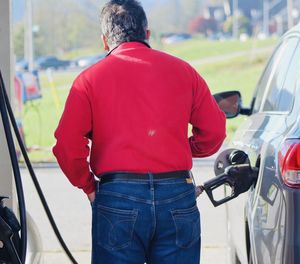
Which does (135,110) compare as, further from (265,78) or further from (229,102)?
(265,78)

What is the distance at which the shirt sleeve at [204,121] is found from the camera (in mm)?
3654

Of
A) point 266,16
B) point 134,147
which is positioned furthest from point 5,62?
point 266,16

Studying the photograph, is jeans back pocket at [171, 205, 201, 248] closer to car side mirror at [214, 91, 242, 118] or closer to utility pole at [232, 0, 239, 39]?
car side mirror at [214, 91, 242, 118]

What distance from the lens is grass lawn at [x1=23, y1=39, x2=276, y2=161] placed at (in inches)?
669

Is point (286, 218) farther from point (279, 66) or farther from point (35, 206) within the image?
point (35, 206)

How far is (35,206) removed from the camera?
401 inches

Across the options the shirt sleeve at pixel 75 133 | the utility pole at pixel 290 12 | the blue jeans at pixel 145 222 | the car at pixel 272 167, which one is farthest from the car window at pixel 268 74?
the utility pole at pixel 290 12

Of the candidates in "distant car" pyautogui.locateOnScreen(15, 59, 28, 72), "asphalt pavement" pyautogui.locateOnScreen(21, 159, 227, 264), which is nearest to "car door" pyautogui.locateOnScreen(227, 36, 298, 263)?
"asphalt pavement" pyautogui.locateOnScreen(21, 159, 227, 264)

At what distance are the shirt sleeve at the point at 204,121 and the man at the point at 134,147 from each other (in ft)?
0.23

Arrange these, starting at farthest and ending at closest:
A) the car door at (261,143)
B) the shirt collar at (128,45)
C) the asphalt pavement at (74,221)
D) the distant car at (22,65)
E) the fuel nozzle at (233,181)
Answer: the distant car at (22,65)
the asphalt pavement at (74,221)
the fuel nozzle at (233,181)
the car door at (261,143)
the shirt collar at (128,45)

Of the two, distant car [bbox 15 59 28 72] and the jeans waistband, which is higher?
the jeans waistband

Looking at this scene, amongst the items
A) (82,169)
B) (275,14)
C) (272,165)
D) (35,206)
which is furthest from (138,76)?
(275,14)

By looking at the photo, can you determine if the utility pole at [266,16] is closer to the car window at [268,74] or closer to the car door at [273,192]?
the car window at [268,74]

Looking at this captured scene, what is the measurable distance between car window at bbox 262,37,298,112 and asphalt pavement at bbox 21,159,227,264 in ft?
5.32
